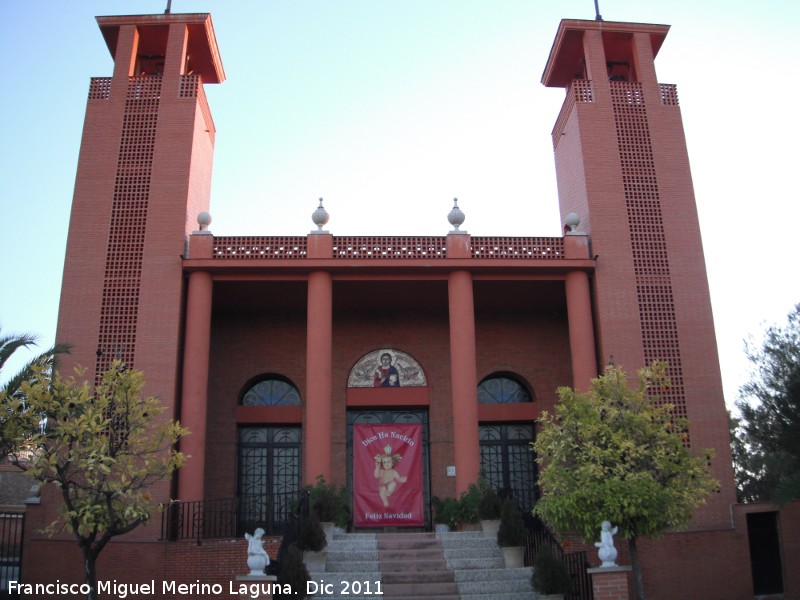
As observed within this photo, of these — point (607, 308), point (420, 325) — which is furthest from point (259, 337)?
point (607, 308)

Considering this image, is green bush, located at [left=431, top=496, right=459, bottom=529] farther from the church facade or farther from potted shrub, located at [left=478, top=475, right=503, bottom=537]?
potted shrub, located at [left=478, top=475, right=503, bottom=537]

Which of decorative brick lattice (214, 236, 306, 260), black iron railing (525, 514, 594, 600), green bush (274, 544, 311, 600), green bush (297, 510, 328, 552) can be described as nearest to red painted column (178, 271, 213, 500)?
decorative brick lattice (214, 236, 306, 260)

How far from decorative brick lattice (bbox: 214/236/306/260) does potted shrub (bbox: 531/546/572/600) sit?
10.1 metres

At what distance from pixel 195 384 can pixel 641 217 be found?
41.1 feet

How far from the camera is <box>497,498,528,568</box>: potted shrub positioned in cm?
1588

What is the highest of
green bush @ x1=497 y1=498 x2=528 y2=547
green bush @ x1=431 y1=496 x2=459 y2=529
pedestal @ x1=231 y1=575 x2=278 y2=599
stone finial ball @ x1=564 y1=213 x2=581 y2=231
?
stone finial ball @ x1=564 y1=213 x2=581 y2=231

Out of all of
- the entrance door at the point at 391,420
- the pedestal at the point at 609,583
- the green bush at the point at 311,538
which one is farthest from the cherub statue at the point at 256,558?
the entrance door at the point at 391,420

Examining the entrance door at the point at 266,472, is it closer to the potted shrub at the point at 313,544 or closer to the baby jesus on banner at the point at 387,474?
the baby jesus on banner at the point at 387,474

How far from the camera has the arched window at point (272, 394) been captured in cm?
2311

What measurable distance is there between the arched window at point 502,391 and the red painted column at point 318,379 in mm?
5755

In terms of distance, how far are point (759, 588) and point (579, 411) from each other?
7.69 metres

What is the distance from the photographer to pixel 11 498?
28.7m

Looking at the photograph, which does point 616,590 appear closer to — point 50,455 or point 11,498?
point 50,455

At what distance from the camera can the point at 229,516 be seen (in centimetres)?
2089
